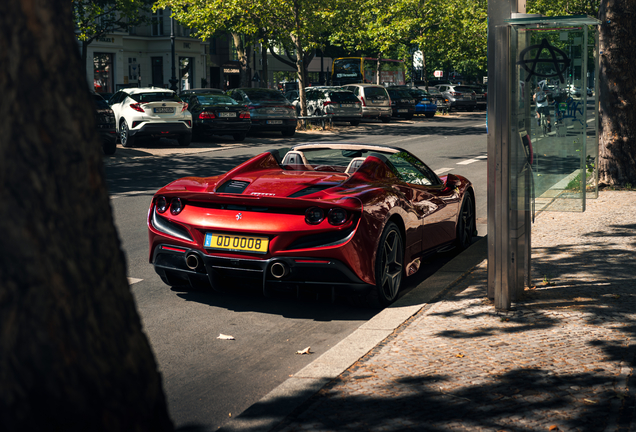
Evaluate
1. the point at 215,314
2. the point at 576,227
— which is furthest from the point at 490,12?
the point at 576,227

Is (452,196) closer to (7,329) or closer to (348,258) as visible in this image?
(348,258)

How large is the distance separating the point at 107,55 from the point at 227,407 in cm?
4957

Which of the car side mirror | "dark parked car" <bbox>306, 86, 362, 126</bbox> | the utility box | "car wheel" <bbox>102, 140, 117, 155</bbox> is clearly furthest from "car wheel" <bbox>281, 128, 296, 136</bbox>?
the utility box

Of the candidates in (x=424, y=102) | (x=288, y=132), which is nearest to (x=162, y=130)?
(x=288, y=132)

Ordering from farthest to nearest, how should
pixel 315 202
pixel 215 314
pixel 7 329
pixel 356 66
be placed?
pixel 356 66 < pixel 215 314 < pixel 315 202 < pixel 7 329

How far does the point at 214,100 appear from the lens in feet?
76.8

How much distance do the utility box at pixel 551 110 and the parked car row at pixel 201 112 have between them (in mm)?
14664

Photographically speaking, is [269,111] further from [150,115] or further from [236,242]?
[236,242]

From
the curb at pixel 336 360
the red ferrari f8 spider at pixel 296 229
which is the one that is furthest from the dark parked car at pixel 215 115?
the curb at pixel 336 360

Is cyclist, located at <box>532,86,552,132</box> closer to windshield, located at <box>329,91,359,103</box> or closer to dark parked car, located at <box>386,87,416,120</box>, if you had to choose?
windshield, located at <box>329,91,359,103</box>

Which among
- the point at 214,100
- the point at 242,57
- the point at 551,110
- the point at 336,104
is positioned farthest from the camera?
the point at 242,57

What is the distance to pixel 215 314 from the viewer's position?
5945 mm

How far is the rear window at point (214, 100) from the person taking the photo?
23219mm

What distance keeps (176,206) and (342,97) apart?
84.5 ft
